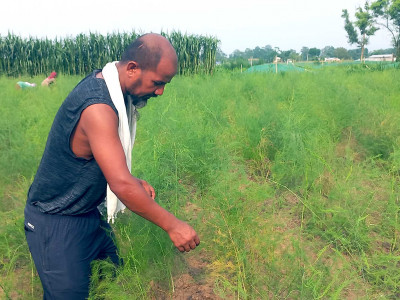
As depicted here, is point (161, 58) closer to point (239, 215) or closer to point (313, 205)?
point (239, 215)

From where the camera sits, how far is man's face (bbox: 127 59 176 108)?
4.33ft

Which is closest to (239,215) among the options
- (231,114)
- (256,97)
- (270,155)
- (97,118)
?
(97,118)

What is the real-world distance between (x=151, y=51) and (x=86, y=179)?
55cm

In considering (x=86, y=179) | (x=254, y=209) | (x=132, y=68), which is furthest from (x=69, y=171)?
(x=254, y=209)

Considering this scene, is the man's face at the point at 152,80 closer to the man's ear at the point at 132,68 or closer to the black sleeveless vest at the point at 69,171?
the man's ear at the point at 132,68

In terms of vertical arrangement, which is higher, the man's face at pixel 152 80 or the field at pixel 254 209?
the man's face at pixel 152 80

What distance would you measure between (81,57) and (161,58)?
46.7ft

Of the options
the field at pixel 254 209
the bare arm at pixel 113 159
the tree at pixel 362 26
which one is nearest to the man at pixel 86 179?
the bare arm at pixel 113 159

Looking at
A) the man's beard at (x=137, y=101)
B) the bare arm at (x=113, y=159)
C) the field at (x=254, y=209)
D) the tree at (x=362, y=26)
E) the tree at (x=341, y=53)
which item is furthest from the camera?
the tree at (x=341, y=53)

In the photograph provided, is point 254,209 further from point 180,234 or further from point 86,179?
point 86,179

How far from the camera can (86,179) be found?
1.39 metres

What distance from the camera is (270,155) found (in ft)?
11.7

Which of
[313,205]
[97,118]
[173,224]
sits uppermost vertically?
[97,118]

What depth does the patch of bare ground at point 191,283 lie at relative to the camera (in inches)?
76.3
